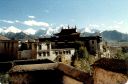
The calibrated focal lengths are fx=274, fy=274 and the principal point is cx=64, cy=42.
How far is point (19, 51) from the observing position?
5959cm

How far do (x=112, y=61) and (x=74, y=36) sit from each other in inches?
2546

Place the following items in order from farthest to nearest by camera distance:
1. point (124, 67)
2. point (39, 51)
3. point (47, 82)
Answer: point (39, 51), point (47, 82), point (124, 67)

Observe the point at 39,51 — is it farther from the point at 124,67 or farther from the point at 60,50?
the point at 124,67

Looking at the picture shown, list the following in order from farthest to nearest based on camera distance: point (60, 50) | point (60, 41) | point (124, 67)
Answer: point (60, 41) → point (60, 50) → point (124, 67)

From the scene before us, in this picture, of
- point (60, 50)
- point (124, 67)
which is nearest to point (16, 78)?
point (124, 67)

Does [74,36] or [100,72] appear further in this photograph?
[74,36]

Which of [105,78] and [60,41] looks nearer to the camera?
[105,78]

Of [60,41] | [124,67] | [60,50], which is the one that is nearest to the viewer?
[124,67]

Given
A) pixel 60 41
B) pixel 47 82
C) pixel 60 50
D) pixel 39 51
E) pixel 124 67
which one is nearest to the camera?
pixel 124 67

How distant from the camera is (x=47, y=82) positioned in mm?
11078

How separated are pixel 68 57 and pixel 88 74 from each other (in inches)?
2083

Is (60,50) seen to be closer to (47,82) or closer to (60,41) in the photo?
(60,41)

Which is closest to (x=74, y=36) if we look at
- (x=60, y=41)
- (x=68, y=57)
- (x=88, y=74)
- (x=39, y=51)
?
(x=60, y=41)

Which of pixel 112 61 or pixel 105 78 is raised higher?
pixel 112 61
